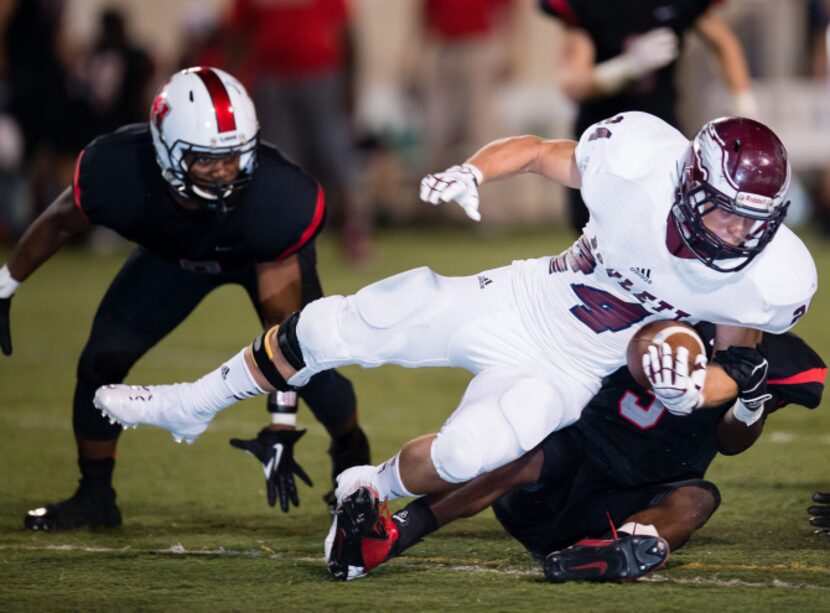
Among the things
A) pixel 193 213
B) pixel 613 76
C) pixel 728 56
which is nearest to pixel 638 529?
pixel 193 213

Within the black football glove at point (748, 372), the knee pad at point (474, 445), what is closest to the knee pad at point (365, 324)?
the knee pad at point (474, 445)

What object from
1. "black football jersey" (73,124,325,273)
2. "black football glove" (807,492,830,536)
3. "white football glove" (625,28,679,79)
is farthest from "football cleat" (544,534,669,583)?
"white football glove" (625,28,679,79)

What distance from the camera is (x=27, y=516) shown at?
4.19m

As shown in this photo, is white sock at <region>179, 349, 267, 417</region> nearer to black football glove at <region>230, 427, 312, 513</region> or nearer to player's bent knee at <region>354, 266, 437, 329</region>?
black football glove at <region>230, 427, 312, 513</region>

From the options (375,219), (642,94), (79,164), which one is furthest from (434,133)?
(79,164)

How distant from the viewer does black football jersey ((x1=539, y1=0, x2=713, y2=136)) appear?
232 inches

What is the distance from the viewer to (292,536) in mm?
4090

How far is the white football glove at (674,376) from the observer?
3.41 meters

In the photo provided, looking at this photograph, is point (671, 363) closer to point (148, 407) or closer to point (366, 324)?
point (366, 324)

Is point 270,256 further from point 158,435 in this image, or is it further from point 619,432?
point 158,435

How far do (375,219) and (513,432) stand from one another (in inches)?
379

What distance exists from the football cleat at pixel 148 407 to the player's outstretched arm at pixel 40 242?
44 centimetres

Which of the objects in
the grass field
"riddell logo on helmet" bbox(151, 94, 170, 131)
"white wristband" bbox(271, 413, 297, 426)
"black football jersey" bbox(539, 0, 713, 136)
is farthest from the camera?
"black football jersey" bbox(539, 0, 713, 136)

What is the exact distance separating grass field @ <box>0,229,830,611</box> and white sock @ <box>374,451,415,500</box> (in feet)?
0.62
